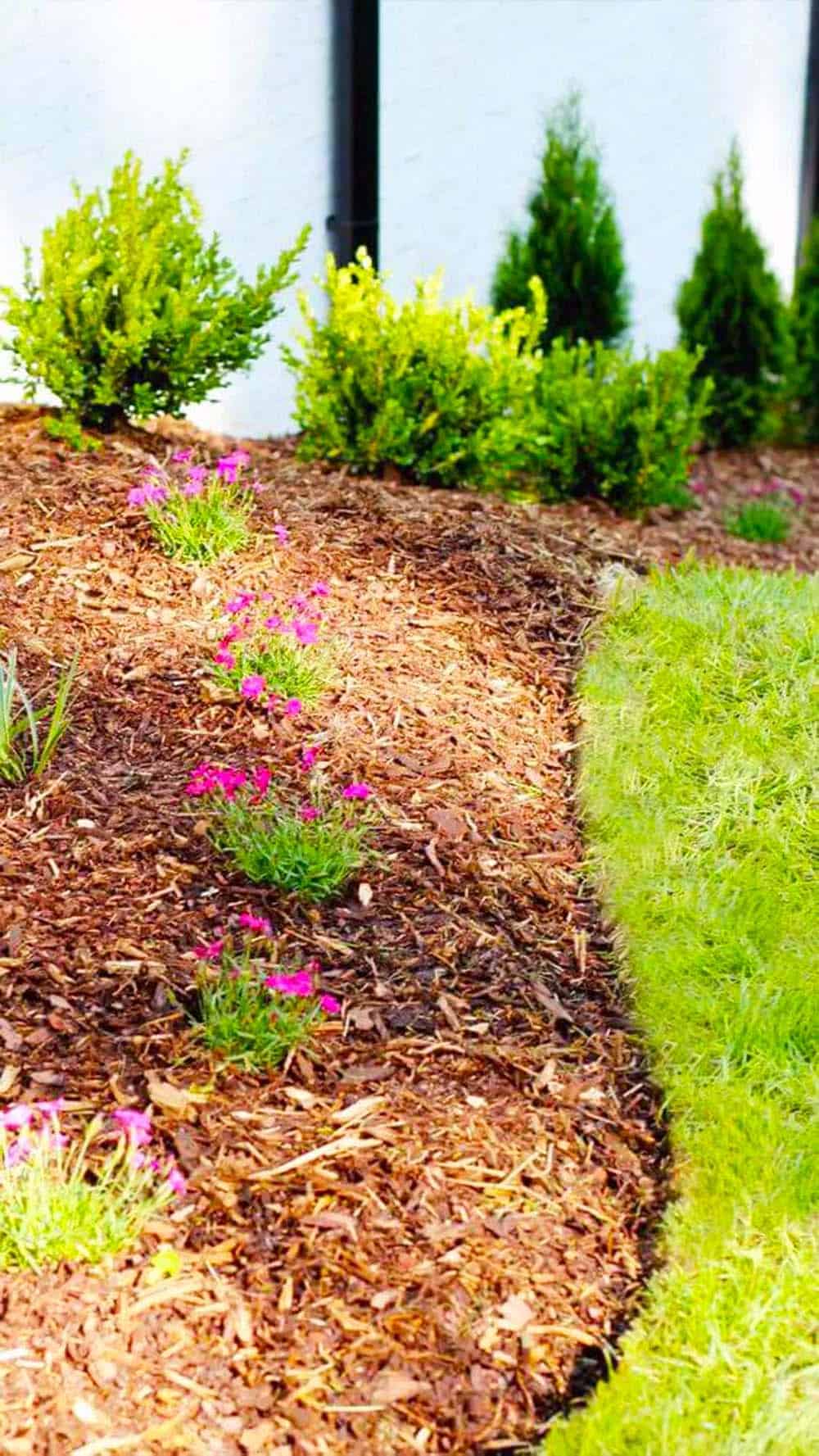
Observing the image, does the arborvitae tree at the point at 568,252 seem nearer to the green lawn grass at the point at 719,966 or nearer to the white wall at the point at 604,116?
the white wall at the point at 604,116

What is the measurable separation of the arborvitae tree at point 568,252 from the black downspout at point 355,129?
0.98 metres

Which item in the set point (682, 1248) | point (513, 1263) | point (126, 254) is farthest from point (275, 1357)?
point (126, 254)

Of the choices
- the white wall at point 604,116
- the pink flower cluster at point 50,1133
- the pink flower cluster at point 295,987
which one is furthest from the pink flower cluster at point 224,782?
the white wall at point 604,116

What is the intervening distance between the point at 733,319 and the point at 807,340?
0.85 m

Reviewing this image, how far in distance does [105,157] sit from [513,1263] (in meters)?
4.74

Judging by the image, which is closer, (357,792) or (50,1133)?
(50,1133)

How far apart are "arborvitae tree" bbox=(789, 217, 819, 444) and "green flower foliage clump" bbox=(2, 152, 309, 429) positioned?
4.60 meters

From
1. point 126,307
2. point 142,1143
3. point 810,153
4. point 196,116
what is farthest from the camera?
Answer: point 810,153

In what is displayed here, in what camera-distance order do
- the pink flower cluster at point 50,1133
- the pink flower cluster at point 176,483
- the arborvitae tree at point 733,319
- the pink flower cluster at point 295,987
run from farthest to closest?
the arborvitae tree at point 733,319 < the pink flower cluster at point 176,483 < the pink flower cluster at point 295,987 < the pink flower cluster at point 50,1133

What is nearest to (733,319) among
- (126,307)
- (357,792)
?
(126,307)

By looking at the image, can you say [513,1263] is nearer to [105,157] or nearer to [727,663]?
[727,663]

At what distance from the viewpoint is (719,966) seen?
140 inches

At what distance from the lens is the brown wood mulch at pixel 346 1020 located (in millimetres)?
2520

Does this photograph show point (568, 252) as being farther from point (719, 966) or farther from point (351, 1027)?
point (351, 1027)
